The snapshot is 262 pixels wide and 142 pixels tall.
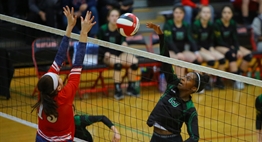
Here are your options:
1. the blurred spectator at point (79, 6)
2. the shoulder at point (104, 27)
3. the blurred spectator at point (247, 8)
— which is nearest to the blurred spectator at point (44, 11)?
the blurred spectator at point (79, 6)

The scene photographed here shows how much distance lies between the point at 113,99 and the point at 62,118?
15.9 ft

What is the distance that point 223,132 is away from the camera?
8594 mm

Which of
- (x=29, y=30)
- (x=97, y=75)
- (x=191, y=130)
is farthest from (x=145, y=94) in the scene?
(x=191, y=130)

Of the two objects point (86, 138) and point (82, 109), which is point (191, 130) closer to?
point (86, 138)

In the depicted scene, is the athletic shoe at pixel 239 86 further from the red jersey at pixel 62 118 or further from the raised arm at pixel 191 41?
the red jersey at pixel 62 118

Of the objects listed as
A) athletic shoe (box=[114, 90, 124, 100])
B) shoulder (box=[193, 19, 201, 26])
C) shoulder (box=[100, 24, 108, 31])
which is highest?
shoulder (box=[193, 19, 201, 26])

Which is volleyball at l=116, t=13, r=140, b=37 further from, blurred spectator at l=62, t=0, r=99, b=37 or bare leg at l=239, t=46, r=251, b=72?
bare leg at l=239, t=46, r=251, b=72

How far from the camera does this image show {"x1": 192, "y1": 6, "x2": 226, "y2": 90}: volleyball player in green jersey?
11.3 m

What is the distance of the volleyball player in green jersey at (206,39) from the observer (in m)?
11.3

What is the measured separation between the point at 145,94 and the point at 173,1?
137 inches

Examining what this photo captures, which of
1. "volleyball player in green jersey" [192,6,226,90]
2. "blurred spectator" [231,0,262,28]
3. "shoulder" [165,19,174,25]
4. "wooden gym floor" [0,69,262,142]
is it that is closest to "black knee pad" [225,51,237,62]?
"volleyball player in green jersey" [192,6,226,90]

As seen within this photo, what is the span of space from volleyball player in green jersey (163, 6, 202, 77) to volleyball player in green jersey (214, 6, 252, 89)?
2.35ft

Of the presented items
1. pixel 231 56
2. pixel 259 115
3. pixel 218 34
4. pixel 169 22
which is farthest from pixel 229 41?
pixel 259 115

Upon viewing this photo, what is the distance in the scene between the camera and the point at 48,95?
5.32 meters
